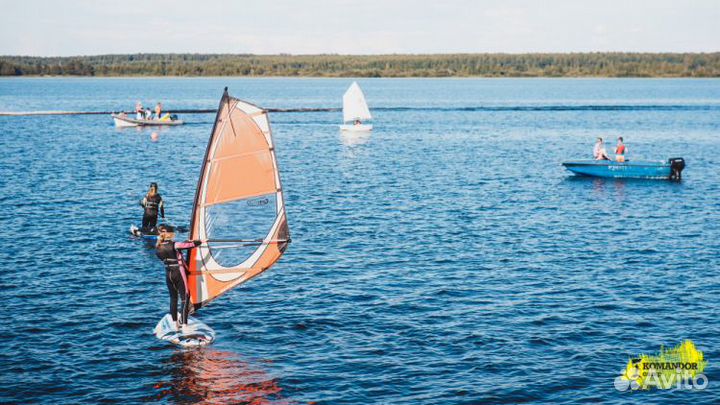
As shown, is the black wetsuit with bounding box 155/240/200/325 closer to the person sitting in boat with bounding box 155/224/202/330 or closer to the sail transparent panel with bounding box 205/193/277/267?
the person sitting in boat with bounding box 155/224/202/330

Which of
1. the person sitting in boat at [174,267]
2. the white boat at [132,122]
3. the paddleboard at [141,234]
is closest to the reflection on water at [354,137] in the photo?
the white boat at [132,122]

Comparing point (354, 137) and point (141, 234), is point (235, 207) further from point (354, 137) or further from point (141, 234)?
point (354, 137)

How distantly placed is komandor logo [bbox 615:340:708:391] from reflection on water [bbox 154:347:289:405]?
26.2 feet

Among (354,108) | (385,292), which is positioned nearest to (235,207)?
(385,292)

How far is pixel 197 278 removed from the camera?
21.5 m

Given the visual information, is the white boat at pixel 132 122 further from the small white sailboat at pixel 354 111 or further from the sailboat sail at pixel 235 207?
the sailboat sail at pixel 235 207

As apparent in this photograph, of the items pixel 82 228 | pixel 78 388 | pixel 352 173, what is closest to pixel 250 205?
pixel 78 388

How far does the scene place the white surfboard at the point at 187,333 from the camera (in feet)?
68.3

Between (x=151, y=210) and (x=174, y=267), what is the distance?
11927 millimetres

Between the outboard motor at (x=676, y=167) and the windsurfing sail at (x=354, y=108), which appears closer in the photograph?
the outboard motor at (x=676, y=167)

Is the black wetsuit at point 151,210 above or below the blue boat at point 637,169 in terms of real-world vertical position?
below

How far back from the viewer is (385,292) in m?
26.0

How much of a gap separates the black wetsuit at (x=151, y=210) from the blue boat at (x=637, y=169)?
31696 millimetres

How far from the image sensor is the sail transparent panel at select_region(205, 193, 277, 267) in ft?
68.6
